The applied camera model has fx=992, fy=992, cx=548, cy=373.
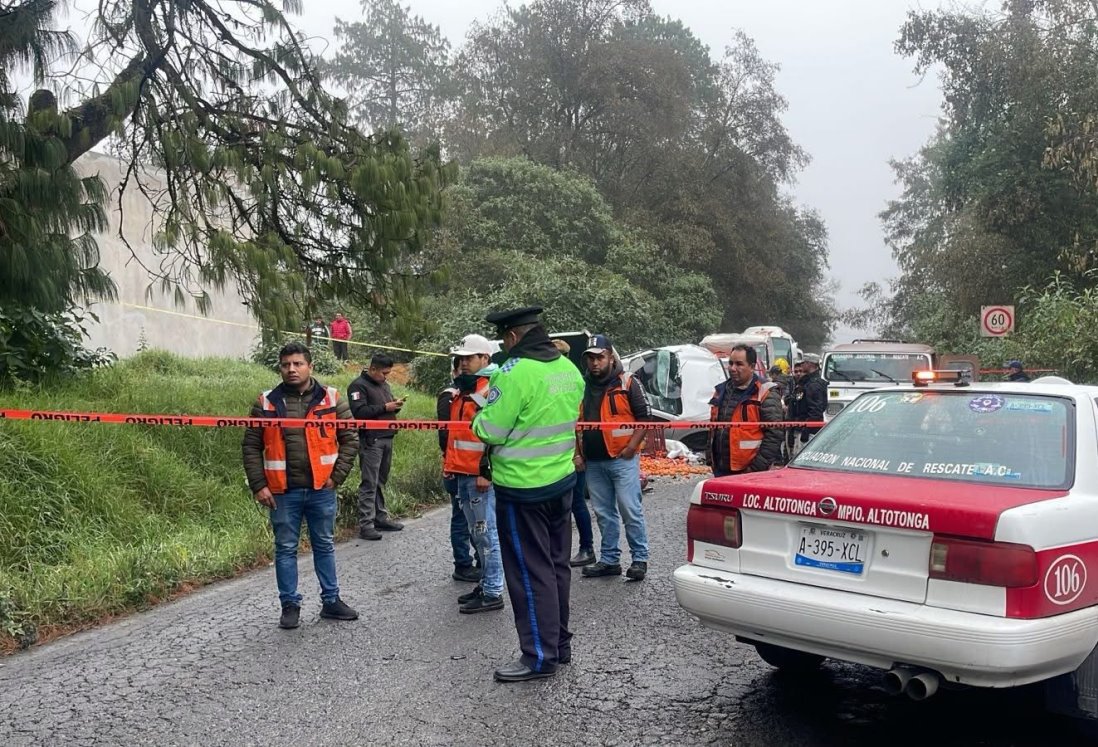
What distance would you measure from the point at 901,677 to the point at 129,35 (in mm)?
8302

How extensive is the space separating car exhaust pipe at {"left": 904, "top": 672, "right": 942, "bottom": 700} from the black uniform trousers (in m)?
1.84

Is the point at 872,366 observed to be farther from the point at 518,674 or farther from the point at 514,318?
the point at 518,674

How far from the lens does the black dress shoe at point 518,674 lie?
4844mm

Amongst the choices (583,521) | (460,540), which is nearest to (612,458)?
(583,521)

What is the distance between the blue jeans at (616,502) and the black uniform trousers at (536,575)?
2.02m

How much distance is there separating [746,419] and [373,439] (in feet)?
12.9

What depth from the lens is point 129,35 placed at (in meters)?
8.84

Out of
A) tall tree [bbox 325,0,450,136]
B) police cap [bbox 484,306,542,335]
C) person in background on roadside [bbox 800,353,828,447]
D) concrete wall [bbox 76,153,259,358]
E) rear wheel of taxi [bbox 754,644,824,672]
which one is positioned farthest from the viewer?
tall tree [bbox 325,0,450,136]

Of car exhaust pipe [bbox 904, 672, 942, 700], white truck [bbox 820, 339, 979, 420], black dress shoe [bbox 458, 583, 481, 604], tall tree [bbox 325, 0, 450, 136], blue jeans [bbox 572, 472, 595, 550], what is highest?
tall tree [bbox 325, 0, 450, 136]

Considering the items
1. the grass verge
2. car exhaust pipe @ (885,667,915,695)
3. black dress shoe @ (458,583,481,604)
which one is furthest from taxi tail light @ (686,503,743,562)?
the grass verge

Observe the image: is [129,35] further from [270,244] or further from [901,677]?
[901,677]

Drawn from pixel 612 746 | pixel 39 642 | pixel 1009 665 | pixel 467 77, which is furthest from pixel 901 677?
pixel 467 77

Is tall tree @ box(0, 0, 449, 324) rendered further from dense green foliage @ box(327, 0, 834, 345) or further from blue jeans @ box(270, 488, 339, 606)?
dense green foliage @ box(327, 0, 834, 345)

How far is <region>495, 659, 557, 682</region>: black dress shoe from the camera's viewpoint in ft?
15.9
